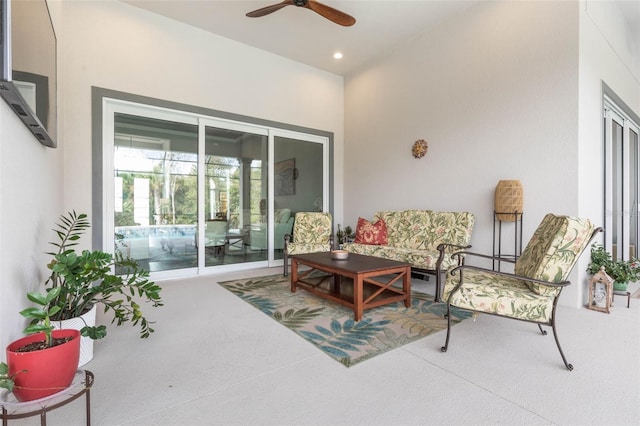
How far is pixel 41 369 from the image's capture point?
121 cm

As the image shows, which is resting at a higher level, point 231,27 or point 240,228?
point 231,27

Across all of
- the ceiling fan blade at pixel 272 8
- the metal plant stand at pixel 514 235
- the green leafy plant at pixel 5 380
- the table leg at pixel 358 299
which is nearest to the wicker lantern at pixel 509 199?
the metal plant stand at pixel 514 235

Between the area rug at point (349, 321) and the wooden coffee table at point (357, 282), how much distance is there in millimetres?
99

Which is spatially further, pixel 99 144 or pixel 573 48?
pixel 99 144

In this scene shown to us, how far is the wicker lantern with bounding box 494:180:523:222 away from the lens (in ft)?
10.8

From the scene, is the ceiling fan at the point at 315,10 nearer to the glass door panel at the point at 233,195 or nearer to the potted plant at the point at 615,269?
the glass door panel at the point at 233,195

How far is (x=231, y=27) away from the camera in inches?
170

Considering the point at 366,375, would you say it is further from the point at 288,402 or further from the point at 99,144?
the point at 99,144

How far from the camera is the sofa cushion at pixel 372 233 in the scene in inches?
173

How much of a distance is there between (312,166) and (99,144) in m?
3.26

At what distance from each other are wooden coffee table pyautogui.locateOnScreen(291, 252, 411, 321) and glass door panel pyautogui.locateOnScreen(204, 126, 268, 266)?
5.03 feet

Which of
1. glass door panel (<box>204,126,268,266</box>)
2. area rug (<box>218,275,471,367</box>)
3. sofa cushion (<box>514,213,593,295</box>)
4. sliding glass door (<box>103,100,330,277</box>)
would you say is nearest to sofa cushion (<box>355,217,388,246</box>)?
area rug (<box>218,275,471,367</box>)

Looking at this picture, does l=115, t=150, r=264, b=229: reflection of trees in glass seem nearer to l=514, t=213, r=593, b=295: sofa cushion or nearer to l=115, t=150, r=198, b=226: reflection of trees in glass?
l=115, t=150, r=198, b=226: reflection of trees in glass

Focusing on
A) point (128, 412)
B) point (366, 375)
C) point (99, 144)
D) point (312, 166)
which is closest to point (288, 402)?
point (366, 375)
